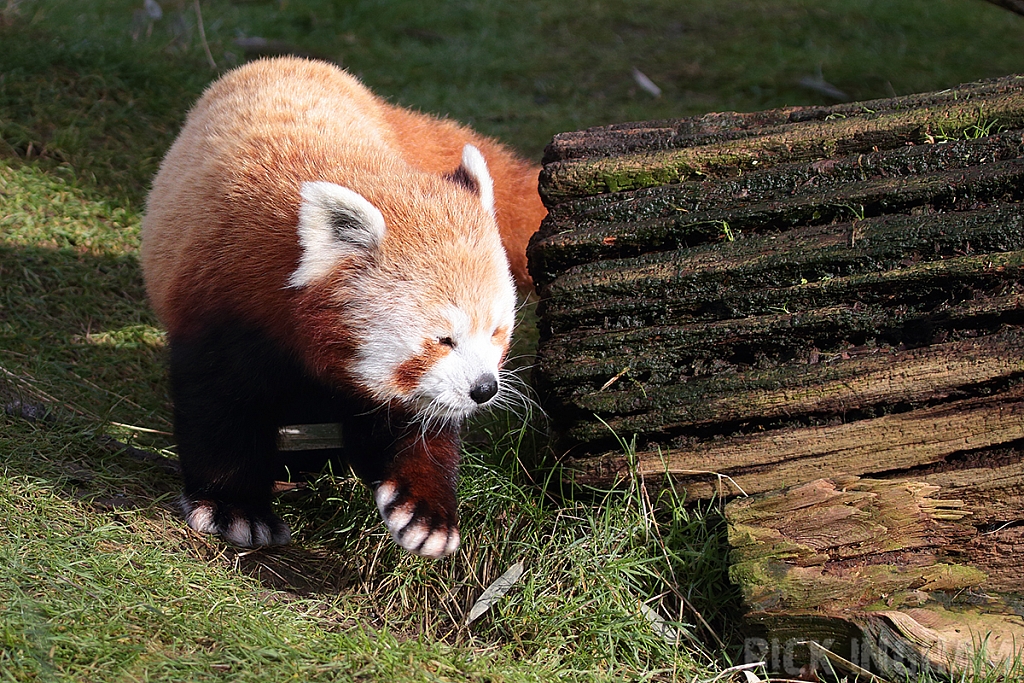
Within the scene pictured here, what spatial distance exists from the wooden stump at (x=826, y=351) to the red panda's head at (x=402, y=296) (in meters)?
0.35

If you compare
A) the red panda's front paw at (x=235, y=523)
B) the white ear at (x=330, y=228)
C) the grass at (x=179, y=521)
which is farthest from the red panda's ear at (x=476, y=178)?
the red panda's front paw at (x=235, y=523)

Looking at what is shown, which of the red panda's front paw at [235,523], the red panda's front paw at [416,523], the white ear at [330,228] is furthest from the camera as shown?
the red panda's front paw at [235,523]

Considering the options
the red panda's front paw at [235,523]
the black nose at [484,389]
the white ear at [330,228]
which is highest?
the white ear at [330,228]

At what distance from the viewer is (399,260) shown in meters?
2.48

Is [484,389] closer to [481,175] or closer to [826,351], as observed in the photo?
[481,175]

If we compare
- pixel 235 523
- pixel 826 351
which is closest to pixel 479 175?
pixel 826 351

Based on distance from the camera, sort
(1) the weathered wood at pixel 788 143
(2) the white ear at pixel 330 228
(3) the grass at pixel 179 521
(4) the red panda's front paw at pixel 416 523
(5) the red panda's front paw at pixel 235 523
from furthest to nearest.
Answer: (1) the weathered wood at pixel 788 143 → (5) the red panda's front paw at pixel 235 523 → (4) the red panda's front paw at pixel 416 523 → (2) the white ear at pixel 330 228 → (3) the grass at pixel 179 521

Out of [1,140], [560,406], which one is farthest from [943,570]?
[1,140]

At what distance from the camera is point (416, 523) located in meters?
2.62

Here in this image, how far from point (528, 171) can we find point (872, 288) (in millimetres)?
1718

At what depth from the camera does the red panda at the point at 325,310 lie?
247cm

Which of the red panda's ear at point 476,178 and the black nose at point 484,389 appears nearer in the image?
the black nose at point 484,389

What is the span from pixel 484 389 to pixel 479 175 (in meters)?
0.74

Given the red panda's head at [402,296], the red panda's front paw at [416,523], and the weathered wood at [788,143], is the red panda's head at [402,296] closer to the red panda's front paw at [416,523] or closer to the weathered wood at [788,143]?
the red panda's front paw at [416,523]
